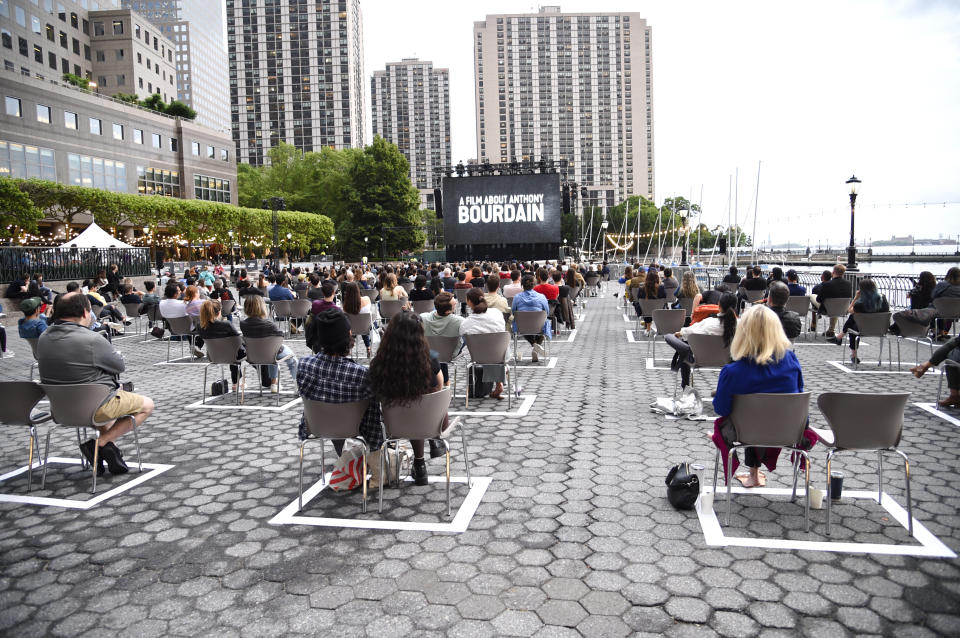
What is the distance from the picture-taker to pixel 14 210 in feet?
110

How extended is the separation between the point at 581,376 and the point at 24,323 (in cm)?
843

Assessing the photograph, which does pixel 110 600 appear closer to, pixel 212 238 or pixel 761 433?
pixel 761 433

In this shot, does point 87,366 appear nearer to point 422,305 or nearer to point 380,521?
point 380,521

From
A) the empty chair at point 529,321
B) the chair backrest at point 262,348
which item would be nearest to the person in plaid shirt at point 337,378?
the chair backrest at point 262,348

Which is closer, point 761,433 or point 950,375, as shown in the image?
point 761,433

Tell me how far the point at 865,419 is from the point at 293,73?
6049 inches

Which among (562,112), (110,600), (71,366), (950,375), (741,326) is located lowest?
(110,600)

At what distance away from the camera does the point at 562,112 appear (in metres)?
160

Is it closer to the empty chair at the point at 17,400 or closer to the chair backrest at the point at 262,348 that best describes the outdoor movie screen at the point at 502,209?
the chair backrest at the point at 262,348

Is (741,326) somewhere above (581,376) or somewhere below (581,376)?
above

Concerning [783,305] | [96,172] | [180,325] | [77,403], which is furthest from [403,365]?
[96,172]

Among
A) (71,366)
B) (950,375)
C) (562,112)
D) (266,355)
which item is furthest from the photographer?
(562,112)

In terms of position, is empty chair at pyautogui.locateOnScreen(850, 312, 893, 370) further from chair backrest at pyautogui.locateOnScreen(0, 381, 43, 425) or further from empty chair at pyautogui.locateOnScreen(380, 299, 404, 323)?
chair backrest at pyautogui.locateOnScreen(0, 381, 43, 425)

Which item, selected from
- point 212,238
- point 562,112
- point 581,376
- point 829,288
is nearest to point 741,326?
point 581,376
